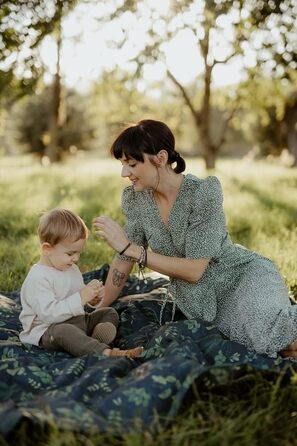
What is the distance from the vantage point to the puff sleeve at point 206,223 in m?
3.60

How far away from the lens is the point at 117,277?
4.18 meters

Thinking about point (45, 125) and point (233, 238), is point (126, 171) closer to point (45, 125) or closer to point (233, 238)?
point (233, 238)

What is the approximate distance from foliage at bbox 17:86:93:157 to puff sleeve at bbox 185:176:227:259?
2492 cm

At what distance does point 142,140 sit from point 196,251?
2.44 feet

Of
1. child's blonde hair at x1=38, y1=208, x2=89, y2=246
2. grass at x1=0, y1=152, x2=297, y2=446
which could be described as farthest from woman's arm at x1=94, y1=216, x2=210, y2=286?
grass at x1=0, y1=152, x2=297, y2=446

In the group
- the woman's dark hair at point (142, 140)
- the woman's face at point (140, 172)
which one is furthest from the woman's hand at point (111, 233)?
the woman's dark hair at point (142, 140)

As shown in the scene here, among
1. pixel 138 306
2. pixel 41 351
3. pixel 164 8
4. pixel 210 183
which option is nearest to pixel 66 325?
pixel 41 351

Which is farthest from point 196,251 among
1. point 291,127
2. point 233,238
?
point 291,127

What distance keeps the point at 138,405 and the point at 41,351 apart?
44.1 inches

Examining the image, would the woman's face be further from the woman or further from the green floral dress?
the green floral dress

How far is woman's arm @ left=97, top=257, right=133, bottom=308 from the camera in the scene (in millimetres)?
4148

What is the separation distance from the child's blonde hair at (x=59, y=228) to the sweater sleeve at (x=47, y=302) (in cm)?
25

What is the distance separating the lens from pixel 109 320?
3.82 metres

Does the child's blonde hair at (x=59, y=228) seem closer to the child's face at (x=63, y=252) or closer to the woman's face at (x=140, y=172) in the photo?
the child's face at (x=63, y=252)
